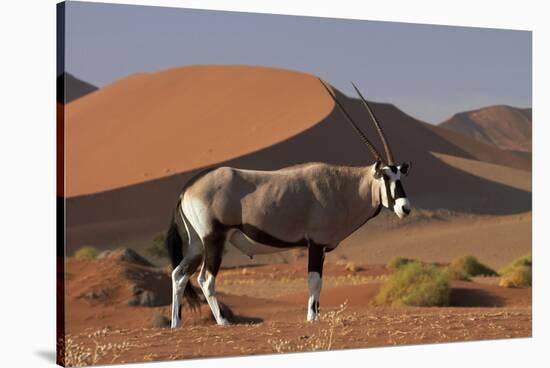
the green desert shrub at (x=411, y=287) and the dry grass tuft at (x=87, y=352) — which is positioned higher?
the green desert shrub at (x=411, y=287)

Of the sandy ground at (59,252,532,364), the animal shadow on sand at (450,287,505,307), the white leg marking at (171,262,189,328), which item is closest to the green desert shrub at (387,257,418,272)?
the sandy ground at (59,252,532,364)

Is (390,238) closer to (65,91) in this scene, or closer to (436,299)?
(436,299)

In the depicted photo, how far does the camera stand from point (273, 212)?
610 inches

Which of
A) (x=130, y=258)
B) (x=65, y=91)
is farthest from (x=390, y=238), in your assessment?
(x=65, y=91)

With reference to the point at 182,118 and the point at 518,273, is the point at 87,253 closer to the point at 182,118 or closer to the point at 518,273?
the point at 182,118

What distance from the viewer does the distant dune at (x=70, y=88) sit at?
14.2 meters

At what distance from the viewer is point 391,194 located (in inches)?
626

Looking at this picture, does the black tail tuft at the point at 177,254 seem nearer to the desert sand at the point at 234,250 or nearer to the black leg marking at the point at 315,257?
the desert sand at the point at 234,250

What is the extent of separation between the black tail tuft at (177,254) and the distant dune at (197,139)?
1.89 ft

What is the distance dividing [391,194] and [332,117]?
218 cm

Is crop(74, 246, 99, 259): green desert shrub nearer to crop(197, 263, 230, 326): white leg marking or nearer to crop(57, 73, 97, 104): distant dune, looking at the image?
crop(197, 263, 230, 326): white leg marking

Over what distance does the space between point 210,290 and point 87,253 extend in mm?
1883

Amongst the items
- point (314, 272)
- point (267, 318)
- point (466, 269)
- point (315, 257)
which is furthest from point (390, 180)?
point (466, 269)

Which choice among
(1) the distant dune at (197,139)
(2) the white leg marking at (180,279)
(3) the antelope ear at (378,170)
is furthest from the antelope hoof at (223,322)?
(3) the antelope ear at (378,170)
